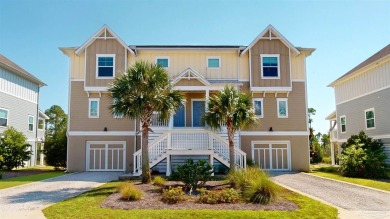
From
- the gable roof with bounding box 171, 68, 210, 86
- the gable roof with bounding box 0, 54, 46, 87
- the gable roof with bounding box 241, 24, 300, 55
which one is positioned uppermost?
the gable roof with bounding box 241, 24, 300, 55

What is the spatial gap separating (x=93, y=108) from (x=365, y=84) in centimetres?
2194

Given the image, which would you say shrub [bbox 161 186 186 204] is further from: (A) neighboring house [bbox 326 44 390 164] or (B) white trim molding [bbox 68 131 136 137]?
(A) neighboring house [bbox 326 44 390 164]

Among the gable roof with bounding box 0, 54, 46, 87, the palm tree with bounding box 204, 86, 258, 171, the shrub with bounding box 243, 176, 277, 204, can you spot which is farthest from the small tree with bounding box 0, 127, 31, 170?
the shrub with bounding box 243, 176, 277, 204

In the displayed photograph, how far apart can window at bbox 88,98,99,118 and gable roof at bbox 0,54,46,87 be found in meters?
8.78

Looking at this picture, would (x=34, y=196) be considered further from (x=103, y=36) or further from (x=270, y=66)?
(x=270, y=66)

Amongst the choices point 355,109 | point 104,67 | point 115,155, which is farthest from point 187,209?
point 355,109

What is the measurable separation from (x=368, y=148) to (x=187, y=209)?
16.8 m

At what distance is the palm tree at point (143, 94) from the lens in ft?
48.9

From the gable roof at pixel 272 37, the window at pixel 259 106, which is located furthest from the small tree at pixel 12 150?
the gable roof at pixel 272 37

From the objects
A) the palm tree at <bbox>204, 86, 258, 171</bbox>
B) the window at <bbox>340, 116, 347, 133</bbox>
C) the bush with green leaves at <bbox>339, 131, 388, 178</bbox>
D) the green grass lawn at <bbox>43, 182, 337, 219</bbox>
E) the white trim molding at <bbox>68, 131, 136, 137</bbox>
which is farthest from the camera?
the window at <bbox>340, 116, 347, 133</bbox>

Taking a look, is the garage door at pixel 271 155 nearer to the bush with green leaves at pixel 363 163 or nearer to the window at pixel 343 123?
the bush with green leaves at pixel 363 163

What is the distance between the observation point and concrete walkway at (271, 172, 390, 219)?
982cm

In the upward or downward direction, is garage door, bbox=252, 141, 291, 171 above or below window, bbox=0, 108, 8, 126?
below

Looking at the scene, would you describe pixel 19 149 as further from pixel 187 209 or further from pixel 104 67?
pixel 187 209
